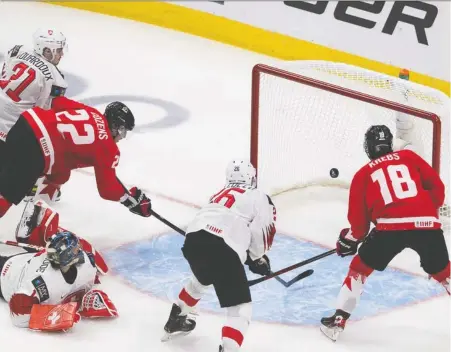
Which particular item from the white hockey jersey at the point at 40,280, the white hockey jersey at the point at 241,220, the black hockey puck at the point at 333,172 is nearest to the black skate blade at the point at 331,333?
the white hockey jersey at the point at 241,220

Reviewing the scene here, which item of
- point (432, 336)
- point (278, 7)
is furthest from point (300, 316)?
point (278, 7)

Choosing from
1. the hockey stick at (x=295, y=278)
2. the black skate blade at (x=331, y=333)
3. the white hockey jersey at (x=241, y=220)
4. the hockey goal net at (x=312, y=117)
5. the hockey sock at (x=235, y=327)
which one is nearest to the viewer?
the hockey sock at (x=235, y=327)

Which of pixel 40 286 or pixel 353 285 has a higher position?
pixel 353 285

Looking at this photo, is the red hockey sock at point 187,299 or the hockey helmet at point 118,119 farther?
the hockey helmet at point 118,119

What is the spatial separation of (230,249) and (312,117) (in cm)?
158

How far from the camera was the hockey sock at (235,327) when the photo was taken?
3287mm

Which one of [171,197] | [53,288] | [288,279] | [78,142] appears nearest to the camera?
[53,288]

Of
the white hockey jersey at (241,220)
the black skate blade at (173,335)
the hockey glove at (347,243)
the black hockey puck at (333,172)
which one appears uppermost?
the white hockey jersey at (241,220)

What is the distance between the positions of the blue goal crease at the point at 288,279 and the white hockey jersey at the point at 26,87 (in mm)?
730

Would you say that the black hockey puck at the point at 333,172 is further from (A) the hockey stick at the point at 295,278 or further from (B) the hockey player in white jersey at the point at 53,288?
(B) the hockey player in white jersey at the point at 53,288

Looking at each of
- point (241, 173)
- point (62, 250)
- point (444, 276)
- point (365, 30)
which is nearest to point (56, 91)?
point (62, 250)

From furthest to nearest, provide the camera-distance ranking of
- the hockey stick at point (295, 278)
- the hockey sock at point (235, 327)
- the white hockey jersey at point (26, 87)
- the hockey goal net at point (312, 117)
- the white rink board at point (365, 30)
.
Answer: the white rink board at point (365, 30), the hockey goal net at point (312, 117), the white hockey jersey at point (26, 87), the hockey stick at point (295, 278), the hockey sock at point (235, 327)

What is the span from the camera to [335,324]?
3633 millimetres

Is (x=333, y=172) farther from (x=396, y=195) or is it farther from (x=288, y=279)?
(x=396, y=195)
